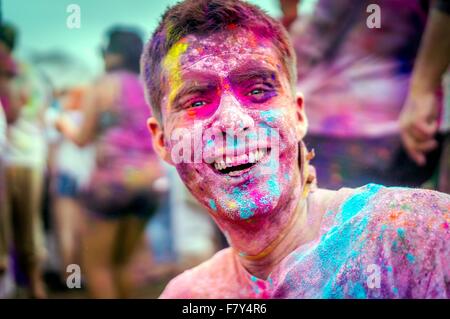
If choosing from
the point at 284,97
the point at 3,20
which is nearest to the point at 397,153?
the point at 284,97

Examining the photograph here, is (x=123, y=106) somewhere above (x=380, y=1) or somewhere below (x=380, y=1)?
below

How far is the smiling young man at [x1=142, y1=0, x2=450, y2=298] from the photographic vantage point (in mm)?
1808

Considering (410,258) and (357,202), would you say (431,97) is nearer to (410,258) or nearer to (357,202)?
(357,202)

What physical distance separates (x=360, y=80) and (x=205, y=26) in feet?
5.34

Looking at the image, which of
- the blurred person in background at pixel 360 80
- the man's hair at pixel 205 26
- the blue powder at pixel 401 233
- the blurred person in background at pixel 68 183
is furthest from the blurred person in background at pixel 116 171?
the blue powder at pixel 401 233

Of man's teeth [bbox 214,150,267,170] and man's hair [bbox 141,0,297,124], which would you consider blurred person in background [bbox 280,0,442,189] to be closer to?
man's hair [bbox 141,0,297,124]

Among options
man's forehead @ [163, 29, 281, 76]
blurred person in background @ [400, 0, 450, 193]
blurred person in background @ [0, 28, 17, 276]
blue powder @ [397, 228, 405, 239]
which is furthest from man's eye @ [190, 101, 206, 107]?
blurred person in background @ [0, 28, 17, 276]

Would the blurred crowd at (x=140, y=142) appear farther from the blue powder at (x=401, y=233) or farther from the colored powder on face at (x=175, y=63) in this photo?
the colored powder on face at (x=175, y=63)

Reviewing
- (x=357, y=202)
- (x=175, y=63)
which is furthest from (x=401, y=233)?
(x=175, y=63)

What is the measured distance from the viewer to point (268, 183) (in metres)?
1.91

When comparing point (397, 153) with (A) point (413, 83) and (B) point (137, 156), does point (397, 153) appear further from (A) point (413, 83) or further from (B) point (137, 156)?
(B) point (137, 156)
